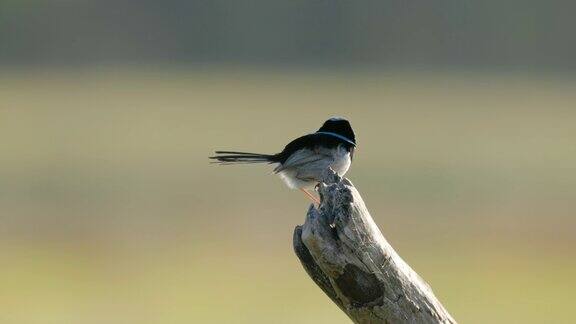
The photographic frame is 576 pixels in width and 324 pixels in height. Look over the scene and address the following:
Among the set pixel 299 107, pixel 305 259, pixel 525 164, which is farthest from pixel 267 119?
pixel 305 259

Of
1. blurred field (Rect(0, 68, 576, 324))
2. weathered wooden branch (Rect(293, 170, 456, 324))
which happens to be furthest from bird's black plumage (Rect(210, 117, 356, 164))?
blurred field (Rect(0, 68, 576, 324))

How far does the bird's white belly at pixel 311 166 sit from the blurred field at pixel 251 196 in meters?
8.39

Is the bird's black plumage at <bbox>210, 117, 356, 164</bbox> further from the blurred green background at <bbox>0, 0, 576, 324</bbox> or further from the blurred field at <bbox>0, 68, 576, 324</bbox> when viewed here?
the blurred green background at <bbox>0, 0, 576, 324</bbox>

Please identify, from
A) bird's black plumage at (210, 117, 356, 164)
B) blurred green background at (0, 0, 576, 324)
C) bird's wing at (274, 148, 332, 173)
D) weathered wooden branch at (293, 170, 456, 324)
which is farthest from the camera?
blurred green background at (0, 0, 576, 324)

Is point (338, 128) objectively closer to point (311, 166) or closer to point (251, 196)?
point (311, 166)

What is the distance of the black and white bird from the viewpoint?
6.50m

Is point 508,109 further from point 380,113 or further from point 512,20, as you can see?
point 512,20

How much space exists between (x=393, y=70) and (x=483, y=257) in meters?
29.4

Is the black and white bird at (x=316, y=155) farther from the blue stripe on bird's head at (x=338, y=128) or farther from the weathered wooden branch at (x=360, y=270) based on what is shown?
the weathered wooden branch at (x=360, y=270)

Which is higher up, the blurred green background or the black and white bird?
the blurred green background

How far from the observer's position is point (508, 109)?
40.3 metres

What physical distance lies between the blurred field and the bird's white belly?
8.39m

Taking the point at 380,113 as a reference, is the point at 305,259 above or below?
below

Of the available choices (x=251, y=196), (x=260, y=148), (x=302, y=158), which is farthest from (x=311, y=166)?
(x=260, y=148)
